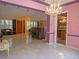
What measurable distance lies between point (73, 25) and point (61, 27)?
155 cm

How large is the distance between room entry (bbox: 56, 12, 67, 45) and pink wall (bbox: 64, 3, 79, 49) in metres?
0.65

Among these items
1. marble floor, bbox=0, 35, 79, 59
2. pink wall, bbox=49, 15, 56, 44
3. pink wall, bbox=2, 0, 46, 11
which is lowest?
marble floor, bbox=0, 35, 79, 59

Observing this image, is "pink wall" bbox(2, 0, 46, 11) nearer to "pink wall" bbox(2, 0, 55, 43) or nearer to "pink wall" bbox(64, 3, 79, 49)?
"pink wall" bbox(2, 0, 55, 43)

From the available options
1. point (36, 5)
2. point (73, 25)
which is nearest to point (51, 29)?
point (73, 25)

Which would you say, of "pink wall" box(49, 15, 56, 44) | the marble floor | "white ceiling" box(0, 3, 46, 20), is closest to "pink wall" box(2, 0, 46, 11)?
"white ceiling" box(0, 3, 46, 20)

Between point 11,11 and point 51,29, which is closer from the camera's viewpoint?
point 11,11

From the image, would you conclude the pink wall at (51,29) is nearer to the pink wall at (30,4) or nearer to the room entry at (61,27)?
the room entry at (61,27)

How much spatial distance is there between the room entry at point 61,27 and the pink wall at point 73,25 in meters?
0.65

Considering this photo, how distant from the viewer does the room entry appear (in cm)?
895

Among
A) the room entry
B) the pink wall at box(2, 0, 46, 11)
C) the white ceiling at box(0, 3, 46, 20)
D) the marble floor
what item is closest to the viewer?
the marble floor

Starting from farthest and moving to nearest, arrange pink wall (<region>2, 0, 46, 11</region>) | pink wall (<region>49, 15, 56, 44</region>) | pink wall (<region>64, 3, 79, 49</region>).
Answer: pink wall (<region>49, 15, 56, 44</region>), pink wall (<region>64, 3, 79, 49</region>), pink wall (<region>2, 0, 46, 11</region>)

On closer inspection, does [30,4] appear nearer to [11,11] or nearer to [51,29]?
[11,11]

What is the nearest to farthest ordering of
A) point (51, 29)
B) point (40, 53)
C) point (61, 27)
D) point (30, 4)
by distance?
1. point (40, 53)
2. point (30, 4)
3. point (51, 29)
4. point (61, 27)

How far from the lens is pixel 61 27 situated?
9414 millimetres
